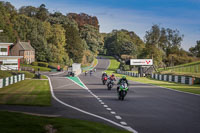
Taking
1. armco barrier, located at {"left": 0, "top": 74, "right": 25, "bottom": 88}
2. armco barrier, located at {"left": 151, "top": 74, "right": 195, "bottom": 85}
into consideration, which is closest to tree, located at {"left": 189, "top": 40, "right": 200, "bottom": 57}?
armco barrier, located at {"left": 151, "top": 74, "right": 195, "bottom": 85}

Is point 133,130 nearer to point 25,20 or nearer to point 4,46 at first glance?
point 4,46

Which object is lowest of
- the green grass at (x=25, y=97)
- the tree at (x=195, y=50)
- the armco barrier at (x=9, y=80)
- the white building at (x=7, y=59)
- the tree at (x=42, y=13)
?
the green grass at (x=25, y=97)

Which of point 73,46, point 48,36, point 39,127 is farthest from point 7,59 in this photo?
point 73,46

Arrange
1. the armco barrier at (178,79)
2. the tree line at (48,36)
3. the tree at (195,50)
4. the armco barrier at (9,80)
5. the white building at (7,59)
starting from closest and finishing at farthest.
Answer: the armco barrier at (9,80) → the armco barrier at (178,79) → the white building at (7,59) → the tree line at (48,36) → the tree at (195,50)

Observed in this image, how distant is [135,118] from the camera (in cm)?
1305

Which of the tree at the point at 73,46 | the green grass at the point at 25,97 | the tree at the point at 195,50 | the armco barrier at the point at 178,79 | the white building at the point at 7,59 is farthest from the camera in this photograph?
the tree at the point at 195,50

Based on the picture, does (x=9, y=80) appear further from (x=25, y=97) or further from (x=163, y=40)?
(x=163, y=40)

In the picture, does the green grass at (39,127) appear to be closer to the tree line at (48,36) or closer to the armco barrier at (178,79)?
the armco barrier at (178,79)

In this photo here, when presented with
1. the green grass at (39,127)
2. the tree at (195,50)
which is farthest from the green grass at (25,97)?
the tree at (195,50)

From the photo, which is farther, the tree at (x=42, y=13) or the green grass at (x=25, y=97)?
the tree at (x=42, y=13)

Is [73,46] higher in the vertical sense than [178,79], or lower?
higher

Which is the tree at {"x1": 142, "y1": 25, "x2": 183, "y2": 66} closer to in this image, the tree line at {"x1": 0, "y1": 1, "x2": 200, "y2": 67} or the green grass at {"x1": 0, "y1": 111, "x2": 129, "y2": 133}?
the tree line at {"x1": 0, "y1": 1, "x2": 200, "y2": 67}

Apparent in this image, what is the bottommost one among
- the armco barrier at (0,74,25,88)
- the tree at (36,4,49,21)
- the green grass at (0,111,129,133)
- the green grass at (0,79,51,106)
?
the green grass at (0,79,51,106)

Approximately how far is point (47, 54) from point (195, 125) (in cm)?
10210
